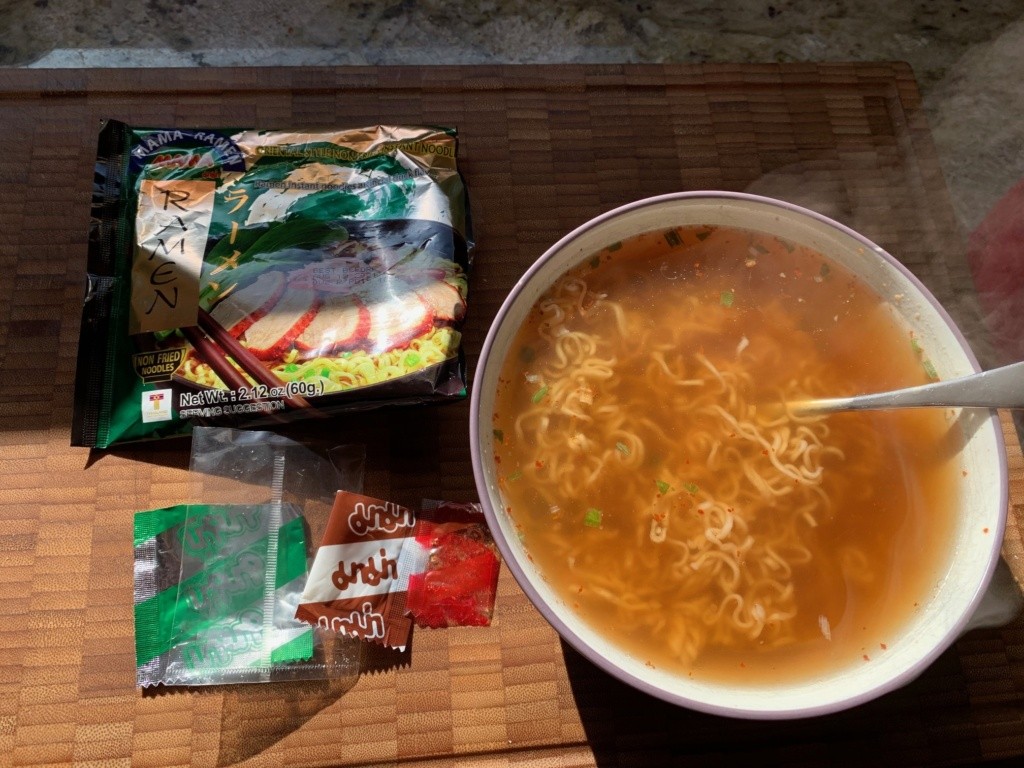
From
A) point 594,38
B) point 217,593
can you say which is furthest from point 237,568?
point 594,38

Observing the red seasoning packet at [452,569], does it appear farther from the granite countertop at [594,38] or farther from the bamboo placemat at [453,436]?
the granite countertop at [594,38]

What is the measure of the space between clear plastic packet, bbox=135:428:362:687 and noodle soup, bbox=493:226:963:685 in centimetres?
45

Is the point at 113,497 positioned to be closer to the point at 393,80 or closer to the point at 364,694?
the point at 364,694

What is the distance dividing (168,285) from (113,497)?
44 centimetres

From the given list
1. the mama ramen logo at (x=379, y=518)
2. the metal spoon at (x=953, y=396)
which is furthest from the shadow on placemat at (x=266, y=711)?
the metal spoon at (x=953, y=396)

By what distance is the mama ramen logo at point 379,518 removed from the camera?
1397 millimetres

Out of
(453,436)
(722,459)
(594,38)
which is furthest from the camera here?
(594,38)

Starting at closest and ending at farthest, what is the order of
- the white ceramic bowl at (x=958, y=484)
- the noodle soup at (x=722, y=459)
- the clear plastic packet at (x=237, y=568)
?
the white ceramic bowl at (x=958, y=484) < the noodle soup at (x=722, y=459) < the clear plastic packet at (x=237, y=568)

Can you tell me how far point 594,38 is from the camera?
1950 millimetres

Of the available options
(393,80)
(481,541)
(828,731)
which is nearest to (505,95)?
(393,80)

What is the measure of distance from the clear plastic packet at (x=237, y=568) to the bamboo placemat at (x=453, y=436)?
0.04 m

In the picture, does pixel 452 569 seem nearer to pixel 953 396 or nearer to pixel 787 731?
pixel 787 731

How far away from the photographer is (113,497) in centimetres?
142

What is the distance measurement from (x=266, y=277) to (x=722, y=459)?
0.99 meters
